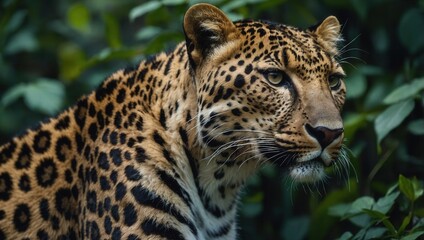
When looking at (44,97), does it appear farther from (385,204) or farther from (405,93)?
(385,204)

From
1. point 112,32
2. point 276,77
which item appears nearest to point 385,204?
point 276,77

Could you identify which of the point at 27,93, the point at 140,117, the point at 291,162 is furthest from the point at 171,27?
the point at 291,162

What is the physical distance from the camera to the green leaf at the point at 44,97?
30.8ft

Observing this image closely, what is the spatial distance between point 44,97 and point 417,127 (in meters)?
3.88

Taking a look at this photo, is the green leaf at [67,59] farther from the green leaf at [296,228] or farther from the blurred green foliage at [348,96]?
the green leaf at [296,228]

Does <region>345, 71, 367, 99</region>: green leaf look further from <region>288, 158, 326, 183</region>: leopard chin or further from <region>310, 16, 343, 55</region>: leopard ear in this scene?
<region>288, 158, 326, 183</region>: leopard chin

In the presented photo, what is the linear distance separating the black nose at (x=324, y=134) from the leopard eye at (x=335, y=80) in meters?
0.52

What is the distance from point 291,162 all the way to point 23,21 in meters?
5.85

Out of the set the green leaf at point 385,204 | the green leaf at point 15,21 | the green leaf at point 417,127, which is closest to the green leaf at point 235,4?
the green leaf at point 417,127

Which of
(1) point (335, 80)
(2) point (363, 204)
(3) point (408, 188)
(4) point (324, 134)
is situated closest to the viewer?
(4) point (324, 134)

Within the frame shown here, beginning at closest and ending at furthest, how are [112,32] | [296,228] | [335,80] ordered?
[335,80]
[296,228]
[112,32]

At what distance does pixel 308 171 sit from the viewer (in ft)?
19.0

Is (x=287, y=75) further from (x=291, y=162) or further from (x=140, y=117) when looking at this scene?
(x=140, y=117)

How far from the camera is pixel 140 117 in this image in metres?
6.17
